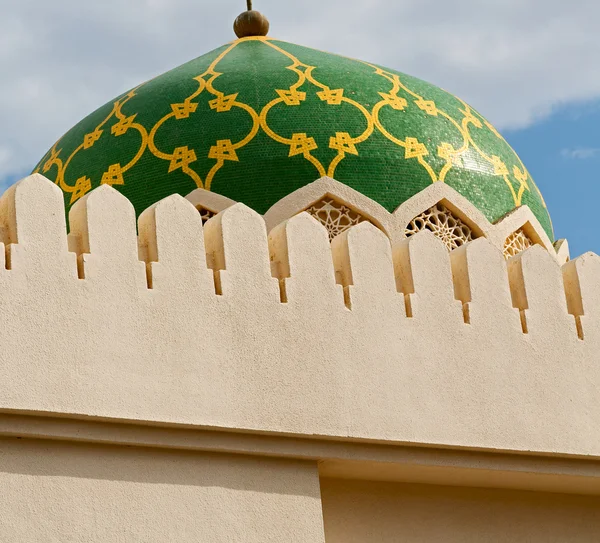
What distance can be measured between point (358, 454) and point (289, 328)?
0.58m

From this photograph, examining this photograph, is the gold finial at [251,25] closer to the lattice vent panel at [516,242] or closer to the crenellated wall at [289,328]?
the lattice vent panel at [516,242]

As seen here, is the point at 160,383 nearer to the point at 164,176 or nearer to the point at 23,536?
the point at 23,536

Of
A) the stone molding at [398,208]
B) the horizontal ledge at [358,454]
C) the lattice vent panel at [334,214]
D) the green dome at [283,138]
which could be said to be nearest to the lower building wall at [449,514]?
the horizontal ledge at [358,454]

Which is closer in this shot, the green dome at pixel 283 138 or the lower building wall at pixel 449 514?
the lower building wall at pixel 449 514

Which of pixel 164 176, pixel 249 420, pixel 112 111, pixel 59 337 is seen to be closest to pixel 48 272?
pixel 59 337

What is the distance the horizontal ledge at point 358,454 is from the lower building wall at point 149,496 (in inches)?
2.1

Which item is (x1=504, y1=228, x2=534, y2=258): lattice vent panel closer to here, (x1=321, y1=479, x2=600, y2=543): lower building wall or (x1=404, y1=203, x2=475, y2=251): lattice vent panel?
(x1=404, y1=203, x2=475, y2=251): lattice vent panel

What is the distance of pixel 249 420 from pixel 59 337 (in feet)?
2.69

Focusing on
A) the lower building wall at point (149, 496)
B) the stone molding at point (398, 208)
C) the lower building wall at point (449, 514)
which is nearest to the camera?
the lower building wall at point (149, 496)

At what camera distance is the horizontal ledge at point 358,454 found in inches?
203

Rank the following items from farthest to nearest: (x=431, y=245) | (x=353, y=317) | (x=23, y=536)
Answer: (x=431, y=245) → (x=353, y=317) → (x=23, y=536)

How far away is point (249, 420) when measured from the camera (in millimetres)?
5508

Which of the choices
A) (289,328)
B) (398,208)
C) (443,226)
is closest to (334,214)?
(398,208)

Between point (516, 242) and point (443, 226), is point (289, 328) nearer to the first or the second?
point (443, 226)
